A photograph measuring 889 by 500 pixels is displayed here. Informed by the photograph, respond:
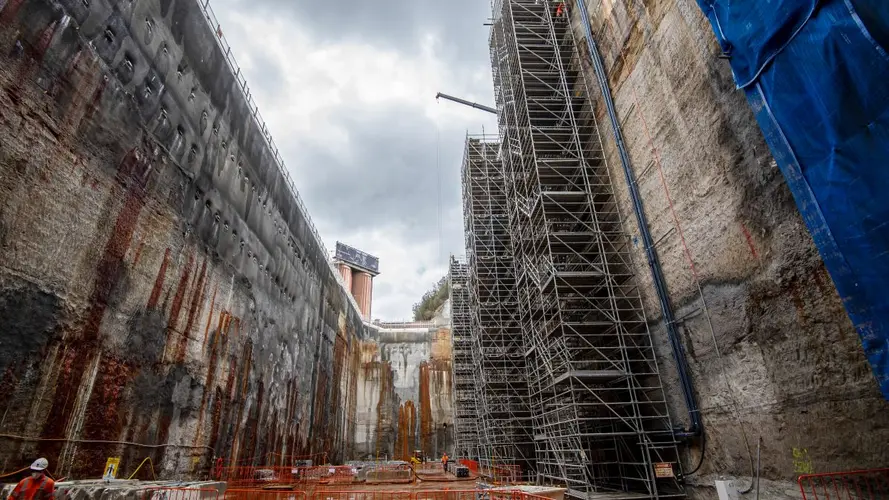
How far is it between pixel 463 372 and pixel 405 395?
808cm

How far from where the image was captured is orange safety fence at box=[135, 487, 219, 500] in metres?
5.74

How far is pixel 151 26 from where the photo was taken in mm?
10406

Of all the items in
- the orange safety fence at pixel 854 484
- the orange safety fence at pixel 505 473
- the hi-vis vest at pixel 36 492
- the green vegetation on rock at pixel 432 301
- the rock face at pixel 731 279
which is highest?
the green vegetation on rock at pixel 432 301

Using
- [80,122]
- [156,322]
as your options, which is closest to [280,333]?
[156,322]

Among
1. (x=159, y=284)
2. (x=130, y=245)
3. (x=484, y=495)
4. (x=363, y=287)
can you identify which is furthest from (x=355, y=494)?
(x=363, y=287)

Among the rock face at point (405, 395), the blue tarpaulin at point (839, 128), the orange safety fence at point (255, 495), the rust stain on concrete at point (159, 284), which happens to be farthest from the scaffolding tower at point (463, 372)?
the blue tarpaulin at point (839, 128)

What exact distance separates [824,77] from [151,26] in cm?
1334

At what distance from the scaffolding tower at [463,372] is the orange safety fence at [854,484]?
20.3m

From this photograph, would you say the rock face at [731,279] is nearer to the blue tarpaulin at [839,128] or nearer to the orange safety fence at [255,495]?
the blue tarpaulin at [839,128]

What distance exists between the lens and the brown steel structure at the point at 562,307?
38.7 feet

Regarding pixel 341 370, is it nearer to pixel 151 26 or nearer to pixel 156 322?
pixel 156 322

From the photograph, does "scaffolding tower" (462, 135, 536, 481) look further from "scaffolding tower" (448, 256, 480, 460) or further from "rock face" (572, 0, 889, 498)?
"rock face" (572, 0, 889, 498)

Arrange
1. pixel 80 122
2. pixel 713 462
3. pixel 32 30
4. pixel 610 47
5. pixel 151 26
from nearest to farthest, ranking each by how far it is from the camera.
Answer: pixel 32 30 < pixel 80 122 < pixel 713 462 < pixel 151 26 < pixel 610 47

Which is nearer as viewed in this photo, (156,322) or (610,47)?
(156,322)
